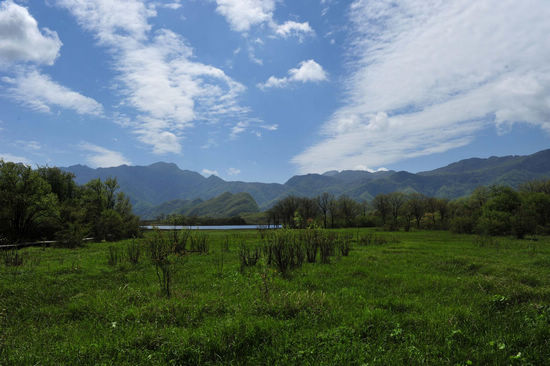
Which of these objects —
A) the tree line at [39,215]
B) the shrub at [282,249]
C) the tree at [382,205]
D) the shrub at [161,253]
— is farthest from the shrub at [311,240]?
the tree at [382,205]

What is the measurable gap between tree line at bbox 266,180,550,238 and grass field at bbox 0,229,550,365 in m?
28.9

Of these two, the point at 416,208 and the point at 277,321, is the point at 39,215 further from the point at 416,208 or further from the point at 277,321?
the point at 416,208

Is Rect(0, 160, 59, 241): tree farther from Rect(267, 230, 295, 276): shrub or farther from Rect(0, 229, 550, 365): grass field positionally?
Rect(267, 230, 295, 276): shrub

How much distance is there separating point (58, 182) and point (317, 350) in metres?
65.7

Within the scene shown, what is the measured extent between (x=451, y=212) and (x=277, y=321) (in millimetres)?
115288

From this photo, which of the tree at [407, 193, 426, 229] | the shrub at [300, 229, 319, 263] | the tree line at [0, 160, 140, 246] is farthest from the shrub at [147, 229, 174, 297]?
the tree at [407, 193, 426, 229]

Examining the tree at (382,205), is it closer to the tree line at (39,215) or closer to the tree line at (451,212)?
the tree line at (451,212)

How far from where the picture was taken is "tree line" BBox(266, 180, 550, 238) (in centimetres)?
4719

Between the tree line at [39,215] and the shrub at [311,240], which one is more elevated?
the tree line at [39,215]

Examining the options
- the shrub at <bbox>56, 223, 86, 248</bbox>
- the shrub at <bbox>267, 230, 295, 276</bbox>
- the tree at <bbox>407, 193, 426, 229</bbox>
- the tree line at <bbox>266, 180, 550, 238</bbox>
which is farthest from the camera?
the tree at <bbox>407, 193, 426, 229</bbox>

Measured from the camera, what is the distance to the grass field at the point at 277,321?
614 centimetres

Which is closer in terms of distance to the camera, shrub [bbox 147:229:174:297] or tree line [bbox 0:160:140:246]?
shrub [bbox 147:229:174:297]

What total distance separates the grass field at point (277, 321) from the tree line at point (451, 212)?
28.9 m

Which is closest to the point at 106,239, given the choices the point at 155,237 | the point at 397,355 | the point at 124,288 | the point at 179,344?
the point at 155,237
